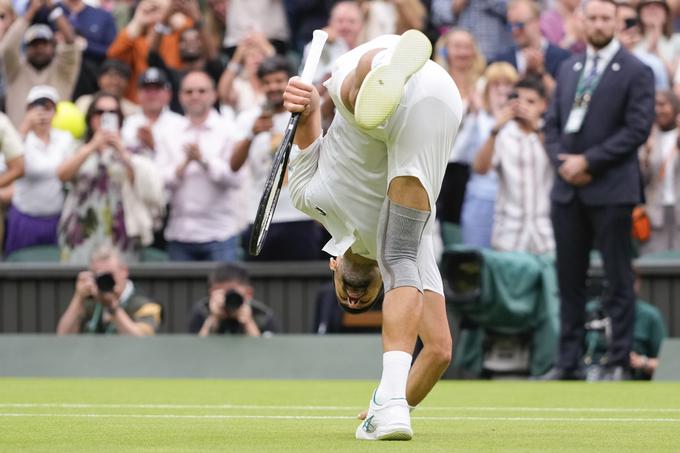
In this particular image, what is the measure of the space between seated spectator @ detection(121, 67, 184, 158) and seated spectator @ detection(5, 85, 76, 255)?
0.61 m

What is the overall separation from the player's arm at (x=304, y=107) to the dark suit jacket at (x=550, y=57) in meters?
8.25

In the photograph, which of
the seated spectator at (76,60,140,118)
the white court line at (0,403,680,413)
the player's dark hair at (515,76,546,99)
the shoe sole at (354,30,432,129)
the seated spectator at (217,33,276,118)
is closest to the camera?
the shoe sole at (354,30,432,129)

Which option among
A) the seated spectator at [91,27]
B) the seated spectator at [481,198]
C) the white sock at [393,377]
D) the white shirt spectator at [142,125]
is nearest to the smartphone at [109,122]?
the white shirt spectator at [142,125]

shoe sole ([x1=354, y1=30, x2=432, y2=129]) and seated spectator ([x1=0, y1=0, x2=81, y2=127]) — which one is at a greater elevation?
seated spectator ([x1=0, y1=0, x2=81, y2=127])

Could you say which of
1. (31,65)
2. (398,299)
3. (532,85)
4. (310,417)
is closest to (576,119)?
(532,85)

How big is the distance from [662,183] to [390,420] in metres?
7.75

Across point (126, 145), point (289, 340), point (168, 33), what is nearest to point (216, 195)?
point (126, 145)

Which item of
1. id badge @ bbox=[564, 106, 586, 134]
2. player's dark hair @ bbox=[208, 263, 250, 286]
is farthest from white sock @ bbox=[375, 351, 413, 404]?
player's dark hair @ bbox=[208, 263, 250, 286]

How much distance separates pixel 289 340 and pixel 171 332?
156 cm

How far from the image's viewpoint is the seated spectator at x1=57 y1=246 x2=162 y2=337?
1191 cm

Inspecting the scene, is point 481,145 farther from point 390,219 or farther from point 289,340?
point 390,219

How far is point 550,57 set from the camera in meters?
14.7

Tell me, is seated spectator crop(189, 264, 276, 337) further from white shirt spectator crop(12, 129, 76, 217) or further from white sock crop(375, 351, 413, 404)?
white sock crop(375, 351, 413, 404)

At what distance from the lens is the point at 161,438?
599cm
